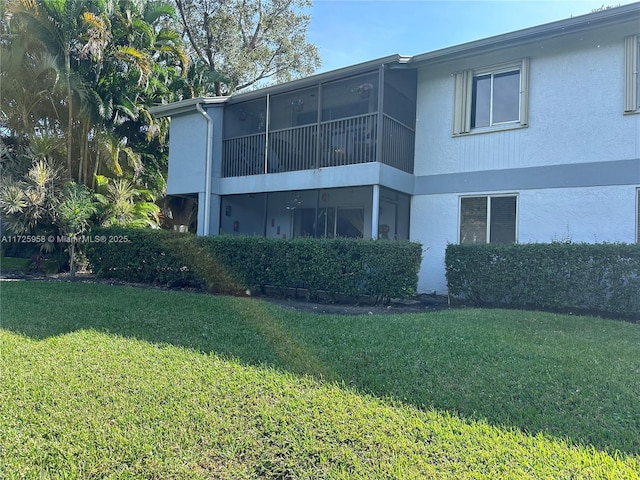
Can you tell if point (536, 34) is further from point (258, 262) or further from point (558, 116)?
point (258, 262)

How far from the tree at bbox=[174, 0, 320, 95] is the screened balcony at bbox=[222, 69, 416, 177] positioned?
931cm

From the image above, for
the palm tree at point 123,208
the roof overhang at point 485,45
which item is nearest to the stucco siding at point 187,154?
the roof overhang at point 485,45

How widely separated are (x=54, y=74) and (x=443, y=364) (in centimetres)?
1439

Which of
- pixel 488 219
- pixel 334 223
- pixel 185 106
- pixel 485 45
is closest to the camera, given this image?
pixel 485 45

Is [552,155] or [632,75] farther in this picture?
[552,155]

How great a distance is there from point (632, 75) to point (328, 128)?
21.9 feet

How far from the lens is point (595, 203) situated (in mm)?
8805

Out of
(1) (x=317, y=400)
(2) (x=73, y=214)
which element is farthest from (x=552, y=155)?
(2) (x=73, y=214)

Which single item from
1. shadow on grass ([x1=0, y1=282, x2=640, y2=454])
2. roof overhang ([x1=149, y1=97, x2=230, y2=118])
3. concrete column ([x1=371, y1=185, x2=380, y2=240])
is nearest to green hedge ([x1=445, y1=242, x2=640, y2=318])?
shadow on grass ([x1=0, y1=282, x2=640, y2=454])

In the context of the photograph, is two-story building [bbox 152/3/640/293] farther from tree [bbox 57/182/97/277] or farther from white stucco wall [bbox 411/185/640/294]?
tree [bbox 57/182/97/277]

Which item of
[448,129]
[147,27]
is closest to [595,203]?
[448,129]

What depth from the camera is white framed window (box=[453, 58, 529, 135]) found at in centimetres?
974

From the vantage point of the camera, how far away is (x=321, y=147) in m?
11.2

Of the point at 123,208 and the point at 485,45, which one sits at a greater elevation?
the point at 485,45
